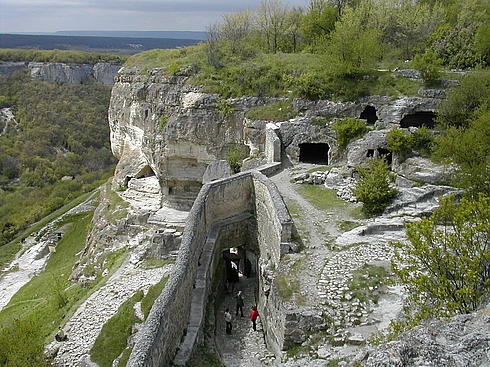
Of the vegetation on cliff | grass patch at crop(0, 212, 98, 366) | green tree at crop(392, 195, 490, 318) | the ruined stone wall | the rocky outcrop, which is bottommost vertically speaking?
grass patch at crop(0, 212, 98, 366)

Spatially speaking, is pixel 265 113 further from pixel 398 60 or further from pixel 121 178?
pixel 121 178

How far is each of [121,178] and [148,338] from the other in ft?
79.8

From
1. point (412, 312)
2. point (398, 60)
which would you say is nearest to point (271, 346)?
point (412, 312)

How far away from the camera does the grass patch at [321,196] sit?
1592cm

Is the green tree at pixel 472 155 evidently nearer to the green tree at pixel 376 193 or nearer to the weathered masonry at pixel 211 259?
the green tree at pixel 376 193

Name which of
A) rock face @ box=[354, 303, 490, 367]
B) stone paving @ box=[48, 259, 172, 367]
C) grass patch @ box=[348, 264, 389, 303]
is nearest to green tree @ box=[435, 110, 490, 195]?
grass patch @ box=[348, 264, 389, 303]

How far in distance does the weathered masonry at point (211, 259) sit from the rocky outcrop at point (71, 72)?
94.2m

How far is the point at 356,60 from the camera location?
23562 mm

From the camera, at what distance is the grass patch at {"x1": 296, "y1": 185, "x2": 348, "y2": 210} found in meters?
15.9

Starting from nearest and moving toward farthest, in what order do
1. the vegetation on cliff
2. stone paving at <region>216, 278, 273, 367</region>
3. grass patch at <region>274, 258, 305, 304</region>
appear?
grass patch at <region>274, 258, 305, 304</region> → stone paving at <region>216, 278, 273, 367</region> → the vegetation on cliff

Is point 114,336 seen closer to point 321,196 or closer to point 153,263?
point 153,263

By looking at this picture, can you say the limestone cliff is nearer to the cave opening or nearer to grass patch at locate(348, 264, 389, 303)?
the cave opening

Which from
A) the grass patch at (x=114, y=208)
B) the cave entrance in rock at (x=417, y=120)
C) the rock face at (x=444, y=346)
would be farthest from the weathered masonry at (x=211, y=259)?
the grass patch at (x=114, y=208)

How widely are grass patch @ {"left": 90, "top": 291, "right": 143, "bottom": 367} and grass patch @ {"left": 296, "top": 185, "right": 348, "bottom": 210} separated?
23.1 feet
